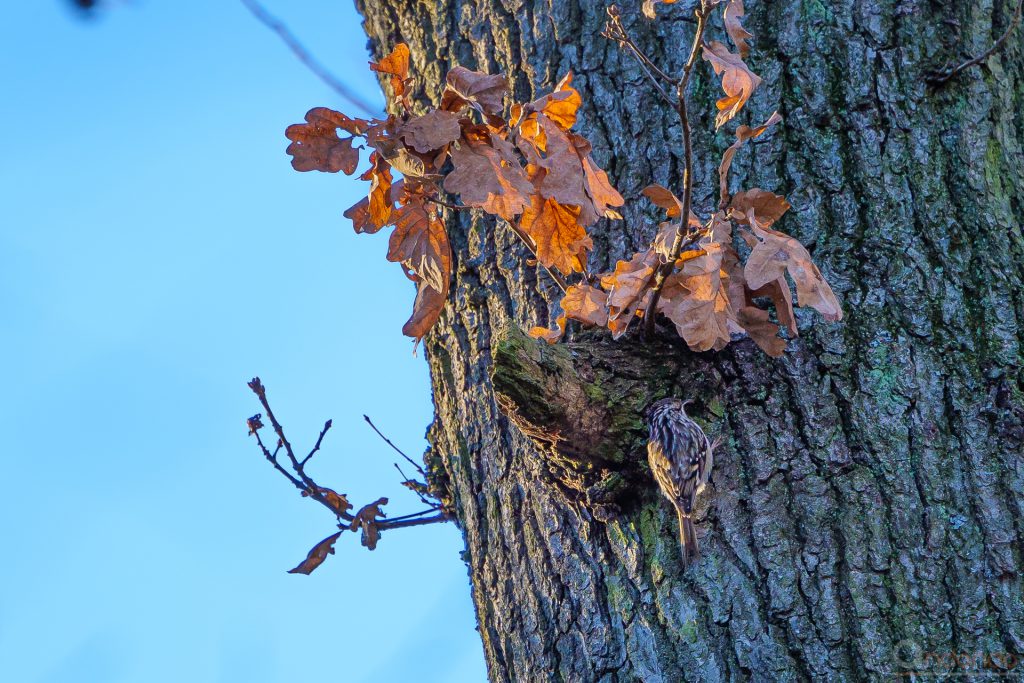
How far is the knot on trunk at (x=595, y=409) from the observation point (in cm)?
210

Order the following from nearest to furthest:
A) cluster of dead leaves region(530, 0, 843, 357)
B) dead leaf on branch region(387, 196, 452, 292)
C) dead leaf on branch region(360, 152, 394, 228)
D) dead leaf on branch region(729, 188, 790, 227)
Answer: cluster of dead leaves region(530, 0, 843, 357) → dead leaf on branch region(729, 188, 790, 227) → dead leaf on branch region(360, 152, 394, 228) → dead leaf on branch region(387, 196, 452, 292)

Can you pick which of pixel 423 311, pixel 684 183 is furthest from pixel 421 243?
pixel 684 183

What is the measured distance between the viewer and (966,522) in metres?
2.10

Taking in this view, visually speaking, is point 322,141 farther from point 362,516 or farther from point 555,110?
point 362,516

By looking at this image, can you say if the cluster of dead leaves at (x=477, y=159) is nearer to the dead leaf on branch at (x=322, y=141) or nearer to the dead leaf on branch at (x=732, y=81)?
the dead leaf on branch at (x=322, y=141)

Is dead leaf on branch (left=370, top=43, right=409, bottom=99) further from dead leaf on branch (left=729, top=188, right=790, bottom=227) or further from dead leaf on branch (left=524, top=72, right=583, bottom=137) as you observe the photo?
dead leaf on branch (left=729, top=188, right=790, bottom=227)

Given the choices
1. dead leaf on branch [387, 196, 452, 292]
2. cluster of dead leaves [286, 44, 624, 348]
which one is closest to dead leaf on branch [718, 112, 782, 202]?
cluster of dead leaves [286, 44, 624, 348]

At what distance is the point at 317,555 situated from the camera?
2.90 m

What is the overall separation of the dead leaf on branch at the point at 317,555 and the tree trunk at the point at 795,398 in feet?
1.49

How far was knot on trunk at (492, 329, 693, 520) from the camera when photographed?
210 cm

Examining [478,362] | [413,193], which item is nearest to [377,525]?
[478,362]

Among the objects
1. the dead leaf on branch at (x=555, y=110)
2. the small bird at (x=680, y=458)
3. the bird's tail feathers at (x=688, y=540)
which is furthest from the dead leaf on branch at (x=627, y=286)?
the bird's tail feathers at (x=688, y=540)

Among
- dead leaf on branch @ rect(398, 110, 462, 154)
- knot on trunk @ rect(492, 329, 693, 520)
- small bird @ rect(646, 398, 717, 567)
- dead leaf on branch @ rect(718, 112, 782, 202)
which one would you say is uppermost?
dead leaf on branch @ rect(398, 110, 462, 154)

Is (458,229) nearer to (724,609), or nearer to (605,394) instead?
(605,394)
